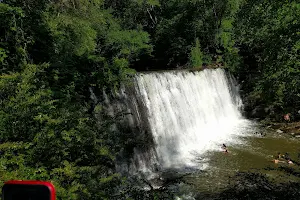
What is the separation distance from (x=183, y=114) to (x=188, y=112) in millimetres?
687

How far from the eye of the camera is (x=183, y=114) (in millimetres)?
18953

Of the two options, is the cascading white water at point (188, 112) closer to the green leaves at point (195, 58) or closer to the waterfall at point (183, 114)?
the waterfall at point (183, 114)

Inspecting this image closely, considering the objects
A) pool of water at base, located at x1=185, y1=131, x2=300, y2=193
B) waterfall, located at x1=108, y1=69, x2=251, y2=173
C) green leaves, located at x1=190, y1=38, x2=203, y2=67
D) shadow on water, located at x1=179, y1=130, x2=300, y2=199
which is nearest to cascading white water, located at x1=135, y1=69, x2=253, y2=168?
waterfall, located at x1=108, y1=69, x2=251, y2=173

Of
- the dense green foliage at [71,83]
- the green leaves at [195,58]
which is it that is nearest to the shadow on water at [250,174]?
the dense green foliage at [71,83]

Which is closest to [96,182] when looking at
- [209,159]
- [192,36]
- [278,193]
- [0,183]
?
[0,183]

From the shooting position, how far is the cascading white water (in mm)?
15945

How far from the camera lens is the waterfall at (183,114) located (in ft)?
49.5

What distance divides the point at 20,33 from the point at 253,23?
705 cm

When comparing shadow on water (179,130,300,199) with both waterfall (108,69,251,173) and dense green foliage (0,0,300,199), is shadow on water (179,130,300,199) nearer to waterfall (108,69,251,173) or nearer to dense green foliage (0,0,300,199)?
waterfall (108,69,251,173)

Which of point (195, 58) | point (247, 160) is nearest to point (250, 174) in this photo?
point (247, 160)

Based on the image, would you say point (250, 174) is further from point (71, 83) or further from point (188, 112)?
point (71, 83)

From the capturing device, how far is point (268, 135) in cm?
1891

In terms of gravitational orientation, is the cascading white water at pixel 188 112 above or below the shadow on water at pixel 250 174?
above

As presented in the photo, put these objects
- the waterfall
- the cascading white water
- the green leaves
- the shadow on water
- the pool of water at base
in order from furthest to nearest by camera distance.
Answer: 1. the green leaves
2. the cascading white water
3. the waterfall
4. the pool of water at base
5. the shadow on water
